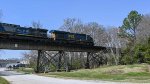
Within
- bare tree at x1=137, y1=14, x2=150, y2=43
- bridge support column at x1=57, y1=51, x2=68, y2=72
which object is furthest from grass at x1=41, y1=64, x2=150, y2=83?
bare tree at x1=137, y1=14, x2=150, y2=43

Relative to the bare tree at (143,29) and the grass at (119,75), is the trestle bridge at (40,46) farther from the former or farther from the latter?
the bare tree at (143,29)

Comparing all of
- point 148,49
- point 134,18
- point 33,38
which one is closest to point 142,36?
point 134,18

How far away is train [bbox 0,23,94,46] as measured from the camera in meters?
56.8

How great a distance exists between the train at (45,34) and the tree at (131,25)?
1040 inches

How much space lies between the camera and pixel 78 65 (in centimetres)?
7912

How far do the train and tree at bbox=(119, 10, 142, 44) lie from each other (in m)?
26.4

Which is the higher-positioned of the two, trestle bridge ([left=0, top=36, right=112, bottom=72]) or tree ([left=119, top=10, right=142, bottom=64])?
tree ([left=119, top=10, right=142, bottom=64])

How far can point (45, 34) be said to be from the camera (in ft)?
212

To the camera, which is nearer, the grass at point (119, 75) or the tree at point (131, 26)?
the grass at point (119, 75)

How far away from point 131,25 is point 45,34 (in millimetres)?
40565

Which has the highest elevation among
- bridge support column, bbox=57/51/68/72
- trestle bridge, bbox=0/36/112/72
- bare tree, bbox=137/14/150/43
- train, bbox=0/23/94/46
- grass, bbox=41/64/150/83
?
bare tree, bbox=137/14/150/43

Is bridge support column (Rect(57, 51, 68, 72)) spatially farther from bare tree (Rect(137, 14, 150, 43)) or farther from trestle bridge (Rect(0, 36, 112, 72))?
bare tree (Rect(137, 14, 150, 43))

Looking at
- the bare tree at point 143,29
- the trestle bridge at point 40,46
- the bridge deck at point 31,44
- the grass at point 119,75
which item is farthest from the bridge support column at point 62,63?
the bare tree at point 143,29

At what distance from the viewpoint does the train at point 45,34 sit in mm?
56750
